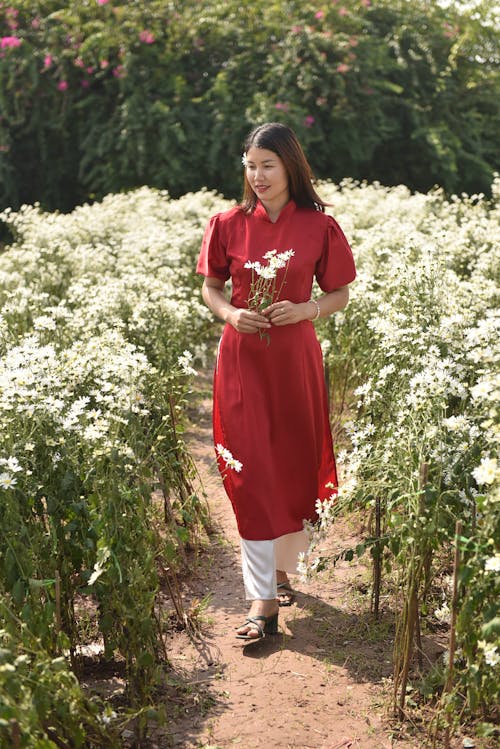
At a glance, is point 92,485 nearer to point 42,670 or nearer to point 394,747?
point 42,670

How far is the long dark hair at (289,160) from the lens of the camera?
129 inches

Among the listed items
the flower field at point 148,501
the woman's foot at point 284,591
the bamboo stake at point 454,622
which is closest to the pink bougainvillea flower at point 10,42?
the flower field at point 148,501

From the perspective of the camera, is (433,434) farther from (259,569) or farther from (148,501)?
(259,569)

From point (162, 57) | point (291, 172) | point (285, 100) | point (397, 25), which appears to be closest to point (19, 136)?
point (162, 57)

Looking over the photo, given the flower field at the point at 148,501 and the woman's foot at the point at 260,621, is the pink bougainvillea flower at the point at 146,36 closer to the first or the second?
the flower field at the point at 148,501

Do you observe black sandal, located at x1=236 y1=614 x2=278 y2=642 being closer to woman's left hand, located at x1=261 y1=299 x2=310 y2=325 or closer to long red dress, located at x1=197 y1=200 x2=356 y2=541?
long red dress, located at x1=197 y1=200 x2=356 y2=541

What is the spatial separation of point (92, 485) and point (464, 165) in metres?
11.6

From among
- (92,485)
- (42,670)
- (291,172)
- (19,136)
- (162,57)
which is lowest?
(42,670)

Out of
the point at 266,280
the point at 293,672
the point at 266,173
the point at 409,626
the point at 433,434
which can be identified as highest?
the point at 266,173

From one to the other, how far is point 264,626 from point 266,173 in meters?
1.64

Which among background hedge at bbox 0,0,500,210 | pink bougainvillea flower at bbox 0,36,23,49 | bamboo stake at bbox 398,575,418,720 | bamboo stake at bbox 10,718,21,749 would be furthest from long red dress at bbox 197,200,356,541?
pink bougainvillea flower at bbox 0,36,23,49

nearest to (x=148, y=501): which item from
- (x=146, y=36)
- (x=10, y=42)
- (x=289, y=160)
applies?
(x=289, y=160)

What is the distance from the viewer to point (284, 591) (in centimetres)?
370

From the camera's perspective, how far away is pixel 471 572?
7.66ft
